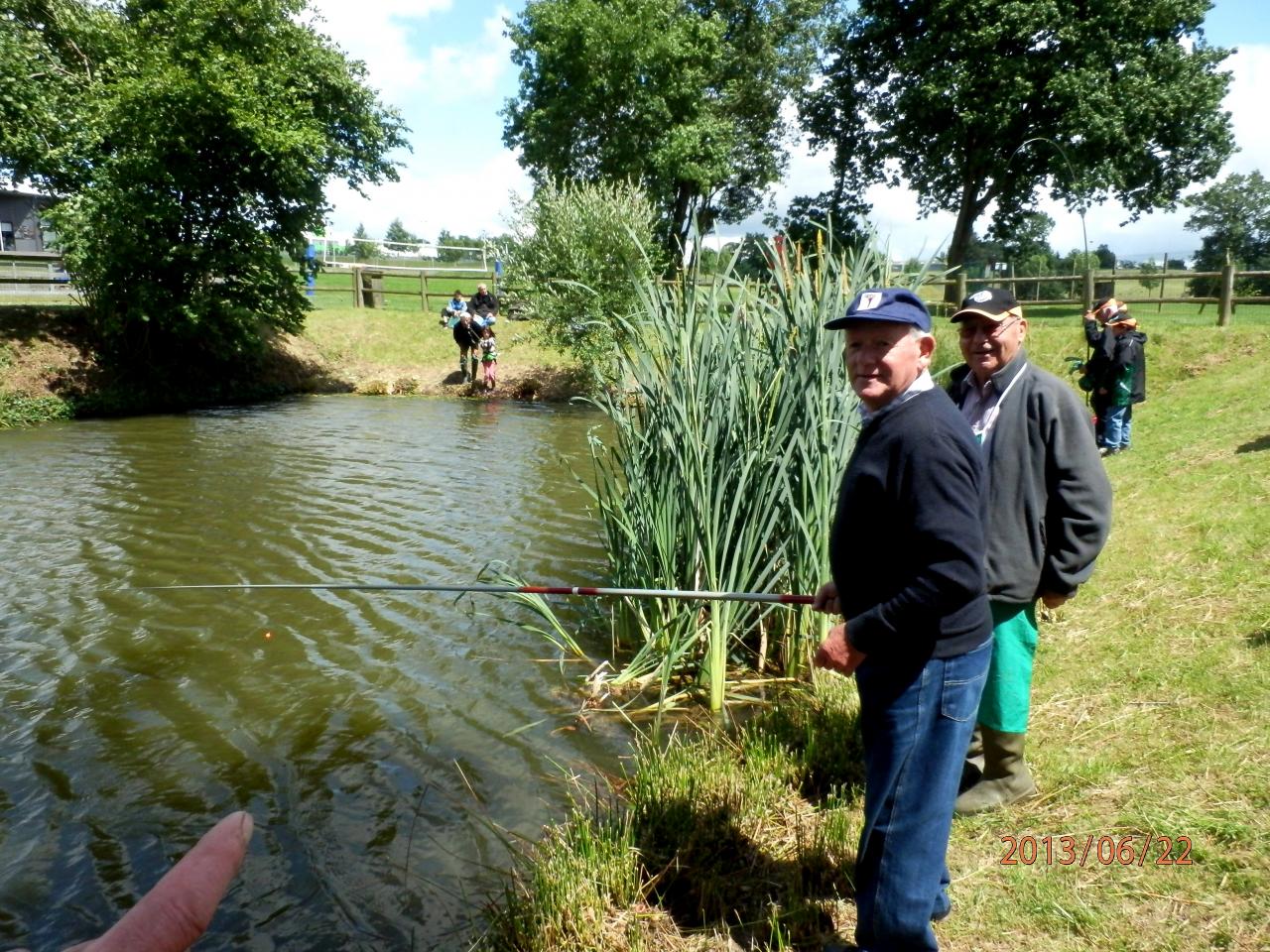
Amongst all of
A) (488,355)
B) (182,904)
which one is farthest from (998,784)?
(488,355)

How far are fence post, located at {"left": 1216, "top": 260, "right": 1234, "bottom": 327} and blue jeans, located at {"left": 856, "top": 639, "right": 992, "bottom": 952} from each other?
17281 mm

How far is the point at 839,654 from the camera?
2.33 metres

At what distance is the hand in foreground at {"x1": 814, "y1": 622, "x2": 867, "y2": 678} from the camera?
2.32 meters

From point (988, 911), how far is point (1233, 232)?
61203mm

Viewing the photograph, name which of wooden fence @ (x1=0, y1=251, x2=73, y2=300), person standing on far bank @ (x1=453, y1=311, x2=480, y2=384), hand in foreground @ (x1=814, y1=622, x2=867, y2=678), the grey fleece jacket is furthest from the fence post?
wooden fence @ (x1=0, y1=251, x2=73, y2=300)

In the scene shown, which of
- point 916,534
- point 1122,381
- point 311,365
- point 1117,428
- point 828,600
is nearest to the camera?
point 916,534

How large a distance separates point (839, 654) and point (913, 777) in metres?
0.37

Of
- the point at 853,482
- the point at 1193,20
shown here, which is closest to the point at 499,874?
the point at 853,482

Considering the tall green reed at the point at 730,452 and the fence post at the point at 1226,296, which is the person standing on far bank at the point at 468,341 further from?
the tall green reed at the point at 730,452

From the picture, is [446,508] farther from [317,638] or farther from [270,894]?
[270,894]

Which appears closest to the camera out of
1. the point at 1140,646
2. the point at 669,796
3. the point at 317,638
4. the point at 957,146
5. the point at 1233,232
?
the point at 669,796

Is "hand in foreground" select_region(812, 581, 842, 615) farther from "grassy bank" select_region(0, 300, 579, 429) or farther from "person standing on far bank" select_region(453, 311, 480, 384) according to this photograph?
"person standing on far bank" select_region(453, 311, 480, 384)

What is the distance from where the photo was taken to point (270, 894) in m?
3.72
